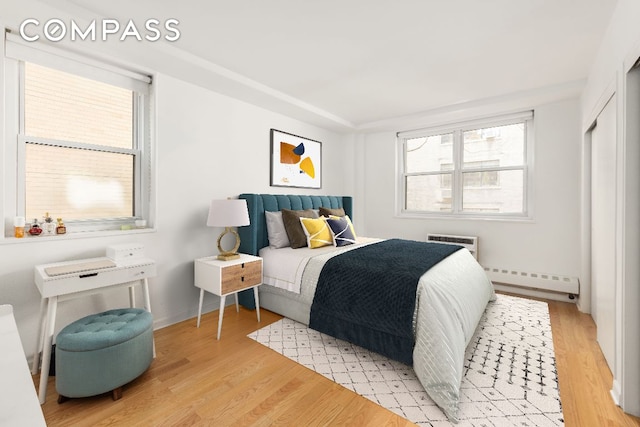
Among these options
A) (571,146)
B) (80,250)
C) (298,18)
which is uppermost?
(298,18)

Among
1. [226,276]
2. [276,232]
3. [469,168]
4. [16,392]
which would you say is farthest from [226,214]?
[469,168]

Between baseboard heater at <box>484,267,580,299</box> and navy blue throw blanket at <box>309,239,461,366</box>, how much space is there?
1.76 metres

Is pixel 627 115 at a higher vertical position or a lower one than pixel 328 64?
lower

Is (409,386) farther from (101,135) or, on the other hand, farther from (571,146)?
(571,146)

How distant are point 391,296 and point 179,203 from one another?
2.17m

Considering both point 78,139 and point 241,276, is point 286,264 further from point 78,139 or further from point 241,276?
point 78,139

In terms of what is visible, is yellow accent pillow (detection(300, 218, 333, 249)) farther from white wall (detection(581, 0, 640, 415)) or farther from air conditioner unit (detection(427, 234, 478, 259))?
white wall (detection(581, 0, 640, 415))

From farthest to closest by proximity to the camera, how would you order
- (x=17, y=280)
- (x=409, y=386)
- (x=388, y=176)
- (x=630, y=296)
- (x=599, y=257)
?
(x=388, y=176), (x=599, y=257), (x=17, y=280), (x=409, y=386), (x=630, y=296)

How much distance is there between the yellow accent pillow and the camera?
10.7ft

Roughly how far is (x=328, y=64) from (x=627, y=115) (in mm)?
2179

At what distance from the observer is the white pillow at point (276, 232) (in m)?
3.28

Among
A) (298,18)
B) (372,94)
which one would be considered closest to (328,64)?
(298,18)

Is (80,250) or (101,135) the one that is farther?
(101,135)

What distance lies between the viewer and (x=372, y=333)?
2170 mm
